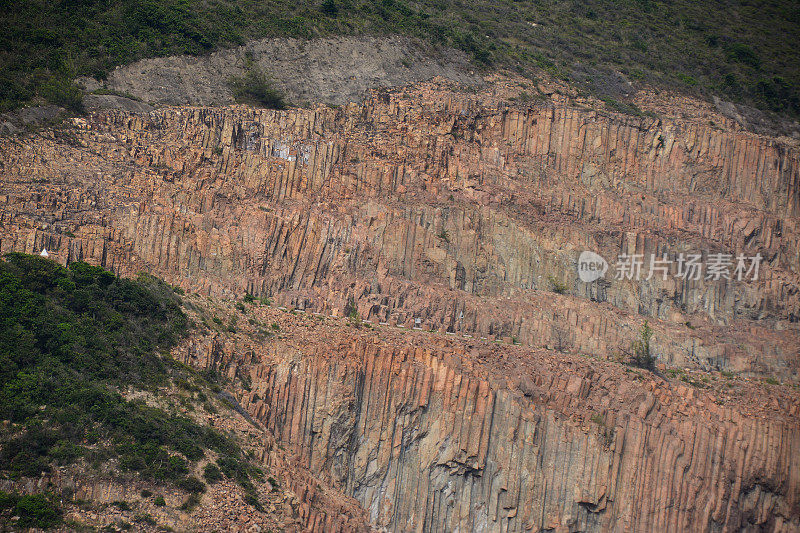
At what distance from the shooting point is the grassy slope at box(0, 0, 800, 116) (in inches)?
2245

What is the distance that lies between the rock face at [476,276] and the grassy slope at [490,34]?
21.7ft

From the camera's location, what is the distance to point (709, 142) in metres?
60.8

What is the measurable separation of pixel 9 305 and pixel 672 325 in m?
31.0

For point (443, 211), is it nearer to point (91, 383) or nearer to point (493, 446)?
point (493, 446)

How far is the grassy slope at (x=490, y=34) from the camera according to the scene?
5703 cm

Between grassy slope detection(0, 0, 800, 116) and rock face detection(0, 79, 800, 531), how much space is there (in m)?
6.62

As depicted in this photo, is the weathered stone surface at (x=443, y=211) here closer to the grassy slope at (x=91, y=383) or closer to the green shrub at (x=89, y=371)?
the green shrub at (x=89, y=371)

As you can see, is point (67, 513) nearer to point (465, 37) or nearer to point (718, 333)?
point (718, 333)

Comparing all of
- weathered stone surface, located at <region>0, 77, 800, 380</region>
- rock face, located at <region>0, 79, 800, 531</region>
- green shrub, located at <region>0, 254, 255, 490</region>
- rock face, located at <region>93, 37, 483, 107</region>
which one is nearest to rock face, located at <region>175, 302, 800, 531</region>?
rock face, located at <region>0, 79, 800, 531</region>

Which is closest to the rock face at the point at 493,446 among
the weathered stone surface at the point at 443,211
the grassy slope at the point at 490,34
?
the weathered stone surface at the point at 443,211

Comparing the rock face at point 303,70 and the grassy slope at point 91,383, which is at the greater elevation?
the rock face at point 303,70

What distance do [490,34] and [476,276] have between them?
27652 millimetres

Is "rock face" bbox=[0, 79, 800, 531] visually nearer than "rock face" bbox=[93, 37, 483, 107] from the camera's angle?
Yes

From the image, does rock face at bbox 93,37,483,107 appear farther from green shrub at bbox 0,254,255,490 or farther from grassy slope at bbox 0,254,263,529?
grassy slope at bbox 0,254,263,529
